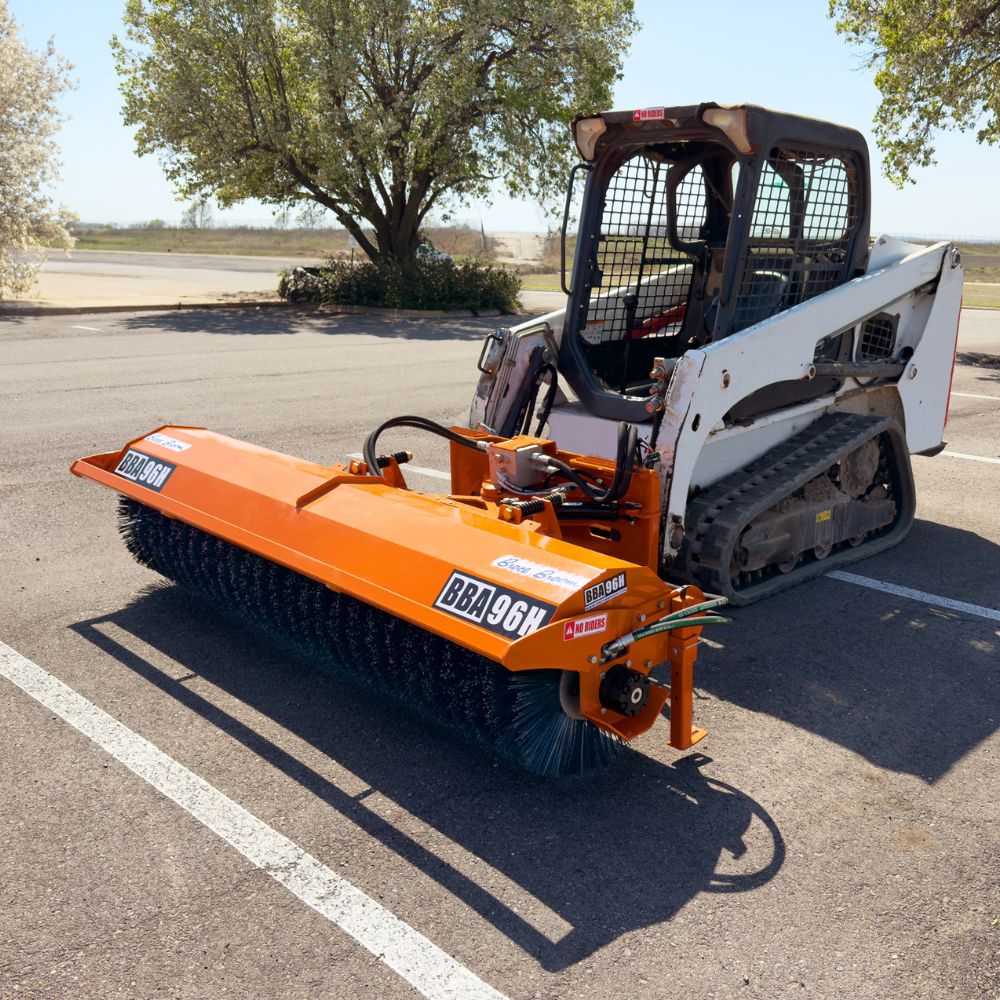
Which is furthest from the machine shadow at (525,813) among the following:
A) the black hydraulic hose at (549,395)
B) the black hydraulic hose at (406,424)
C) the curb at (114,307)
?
the curb at (114,307)

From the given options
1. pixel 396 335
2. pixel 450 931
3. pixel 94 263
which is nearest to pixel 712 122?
pixel 450 931

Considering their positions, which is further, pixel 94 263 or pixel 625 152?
pixel 94 263

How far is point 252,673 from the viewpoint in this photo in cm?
468

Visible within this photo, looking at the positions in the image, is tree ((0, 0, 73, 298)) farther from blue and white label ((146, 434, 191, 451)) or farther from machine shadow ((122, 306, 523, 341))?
blue and white label ((146, 434, 191, 451))

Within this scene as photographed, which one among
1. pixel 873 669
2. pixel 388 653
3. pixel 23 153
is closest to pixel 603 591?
pixel 388 653

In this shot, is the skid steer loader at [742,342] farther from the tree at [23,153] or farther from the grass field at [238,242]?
the grass field at [238,242]

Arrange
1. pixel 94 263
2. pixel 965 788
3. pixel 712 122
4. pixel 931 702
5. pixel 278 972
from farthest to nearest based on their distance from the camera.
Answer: pixel 94 263, pixel 712 122, pixel 931 702, pixel 965 788, pixel 278 972

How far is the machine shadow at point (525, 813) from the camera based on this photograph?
10.5 ft

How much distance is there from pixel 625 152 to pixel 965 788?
3853mm

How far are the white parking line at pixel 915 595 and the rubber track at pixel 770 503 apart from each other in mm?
103

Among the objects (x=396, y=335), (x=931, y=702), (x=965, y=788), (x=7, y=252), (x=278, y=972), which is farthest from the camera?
(x=7, y=252)

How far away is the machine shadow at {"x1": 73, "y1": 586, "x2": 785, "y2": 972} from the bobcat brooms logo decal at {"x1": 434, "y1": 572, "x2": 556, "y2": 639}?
25.9 inches

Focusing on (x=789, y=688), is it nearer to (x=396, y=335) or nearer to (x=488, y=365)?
(x=488, y=365)

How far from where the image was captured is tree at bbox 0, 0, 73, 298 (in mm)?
21859
